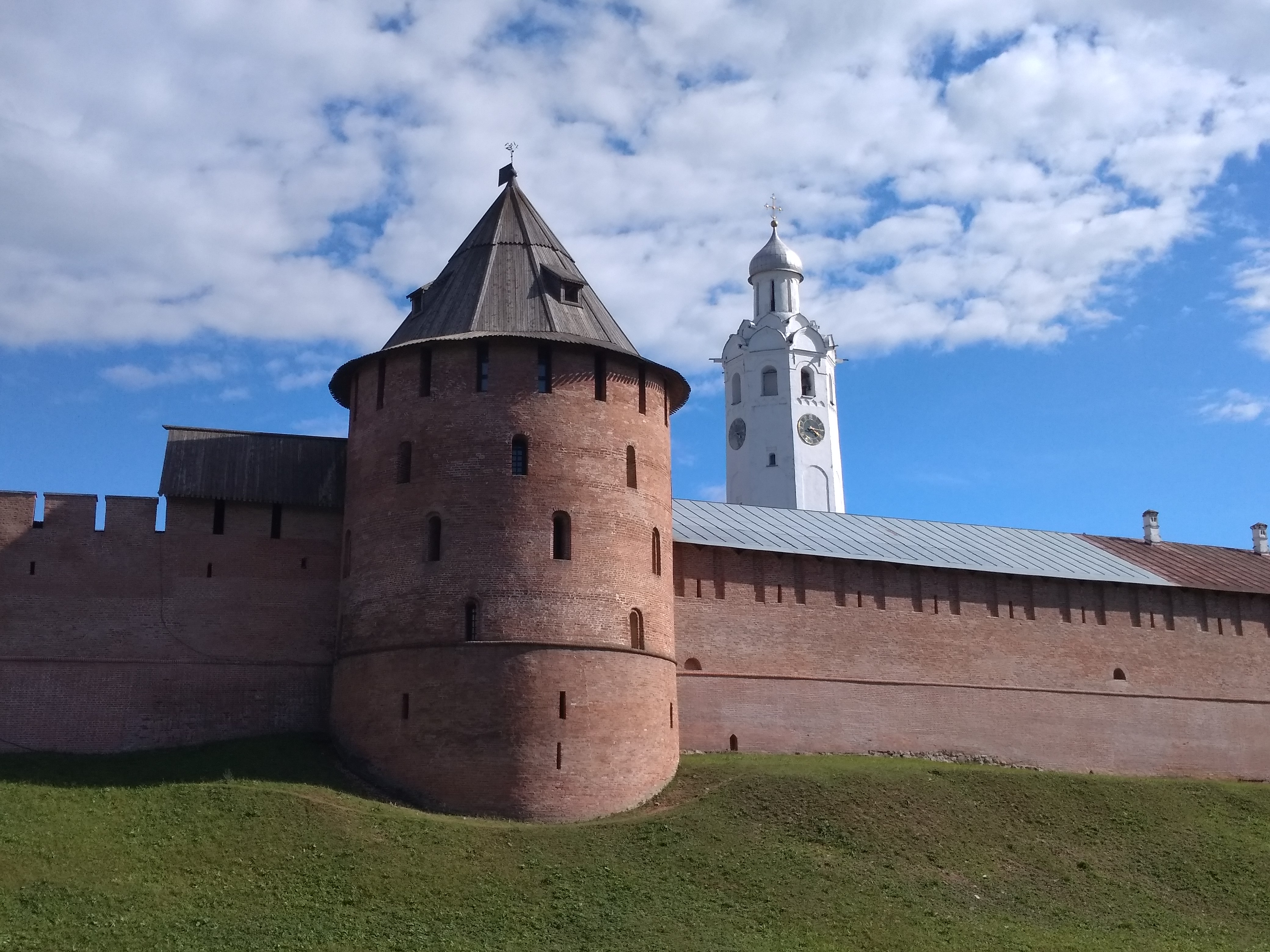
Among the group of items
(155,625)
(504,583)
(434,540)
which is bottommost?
(155,625)

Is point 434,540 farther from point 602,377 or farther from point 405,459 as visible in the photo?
point 602,377

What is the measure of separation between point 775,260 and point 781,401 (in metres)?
6.08

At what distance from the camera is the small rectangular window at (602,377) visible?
26859 mm

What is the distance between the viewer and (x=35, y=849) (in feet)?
67.3

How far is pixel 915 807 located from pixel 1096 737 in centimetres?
917

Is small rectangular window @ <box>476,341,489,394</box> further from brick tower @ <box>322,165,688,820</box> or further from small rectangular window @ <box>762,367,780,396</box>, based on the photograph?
small rectangular window @ <box>762,367,780,396</box>

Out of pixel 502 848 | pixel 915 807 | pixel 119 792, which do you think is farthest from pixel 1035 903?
pixel 119 792

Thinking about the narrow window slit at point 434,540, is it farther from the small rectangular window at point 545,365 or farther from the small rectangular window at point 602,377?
the small rectangular window at point 602,377

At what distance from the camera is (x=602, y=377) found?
27.0 m

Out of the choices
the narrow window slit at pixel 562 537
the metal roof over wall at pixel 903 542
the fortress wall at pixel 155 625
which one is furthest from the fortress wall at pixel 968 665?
the fortress wall at pixel 155 625

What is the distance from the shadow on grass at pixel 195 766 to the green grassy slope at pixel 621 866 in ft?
0.25

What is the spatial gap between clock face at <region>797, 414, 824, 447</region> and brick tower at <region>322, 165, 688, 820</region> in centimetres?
3013

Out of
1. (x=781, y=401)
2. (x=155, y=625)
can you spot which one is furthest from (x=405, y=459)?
(x=781, y=401)

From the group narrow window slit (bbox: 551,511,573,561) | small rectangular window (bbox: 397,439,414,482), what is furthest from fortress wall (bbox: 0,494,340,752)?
narrow window slit (bbox: 551,511,573,561)
